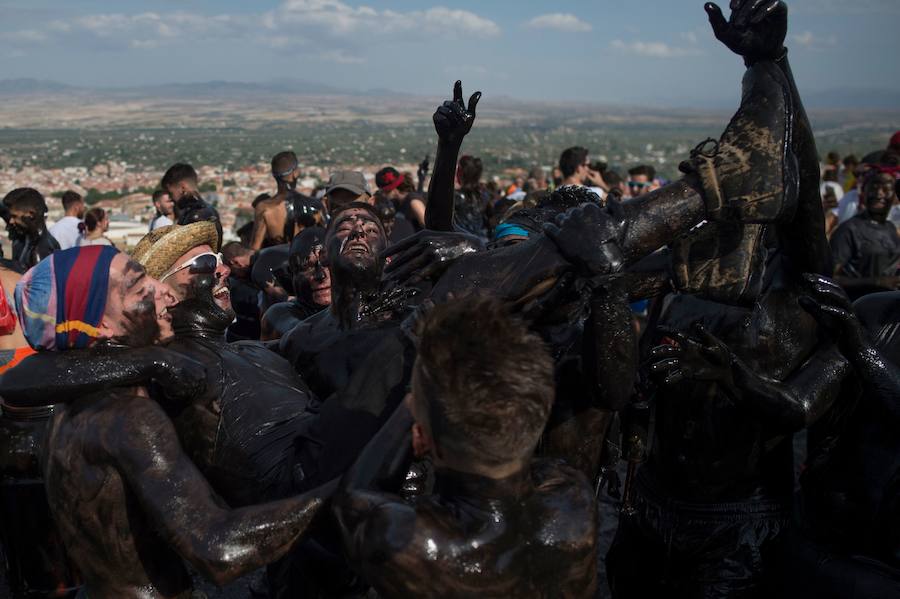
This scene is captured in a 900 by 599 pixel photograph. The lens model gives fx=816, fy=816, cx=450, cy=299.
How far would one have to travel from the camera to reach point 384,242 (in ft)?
10.9

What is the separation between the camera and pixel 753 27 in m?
2.38

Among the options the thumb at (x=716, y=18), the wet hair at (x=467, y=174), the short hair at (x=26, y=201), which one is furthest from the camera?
the wet hair at (x=467, y=174)

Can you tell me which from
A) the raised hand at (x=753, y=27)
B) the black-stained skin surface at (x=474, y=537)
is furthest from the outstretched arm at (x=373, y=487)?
the raised hand at (x=753, y=27)

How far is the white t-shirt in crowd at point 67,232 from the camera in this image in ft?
33.1

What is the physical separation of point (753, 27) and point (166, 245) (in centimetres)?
198

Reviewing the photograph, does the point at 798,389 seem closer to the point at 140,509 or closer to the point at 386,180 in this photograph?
the point at 140,509

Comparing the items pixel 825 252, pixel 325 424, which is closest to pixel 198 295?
pixel 325 424

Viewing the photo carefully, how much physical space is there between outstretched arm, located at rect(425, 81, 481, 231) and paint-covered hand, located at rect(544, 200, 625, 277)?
116 cm

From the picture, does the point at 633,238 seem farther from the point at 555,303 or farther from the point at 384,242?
the point at 384,242

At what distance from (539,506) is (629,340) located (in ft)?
2.19

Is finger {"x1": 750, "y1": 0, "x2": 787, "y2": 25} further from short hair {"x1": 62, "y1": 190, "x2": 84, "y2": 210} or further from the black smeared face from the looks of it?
short hair {"x1": 62, "y1": 190, "x2": 84, "y2": 210}

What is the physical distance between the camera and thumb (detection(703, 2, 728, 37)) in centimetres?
242

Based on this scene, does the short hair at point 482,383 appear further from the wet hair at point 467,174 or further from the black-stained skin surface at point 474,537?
the wet hair at point 467,174

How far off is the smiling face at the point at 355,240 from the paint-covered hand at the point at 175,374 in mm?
974
